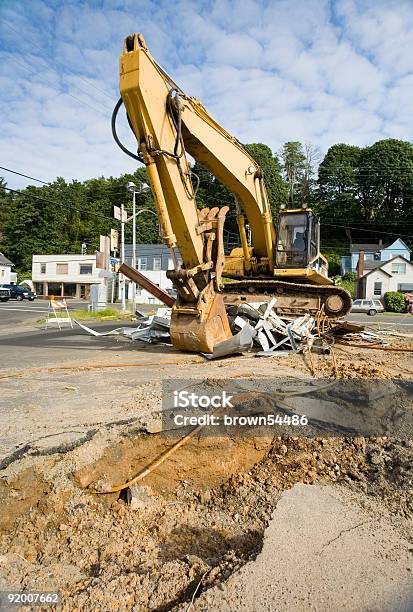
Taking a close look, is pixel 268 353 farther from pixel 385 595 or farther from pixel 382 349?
pixel 385 595

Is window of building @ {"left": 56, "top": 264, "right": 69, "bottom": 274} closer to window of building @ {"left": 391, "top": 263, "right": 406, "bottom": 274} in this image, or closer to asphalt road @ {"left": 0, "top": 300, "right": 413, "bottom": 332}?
asphalt road @ {"left": 0, "top": 300, "right": 413, "bottom": 332}

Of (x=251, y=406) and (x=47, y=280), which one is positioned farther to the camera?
(x=47, y=280)

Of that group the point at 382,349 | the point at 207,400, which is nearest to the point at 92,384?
the point at 207,400

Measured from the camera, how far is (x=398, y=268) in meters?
43.9

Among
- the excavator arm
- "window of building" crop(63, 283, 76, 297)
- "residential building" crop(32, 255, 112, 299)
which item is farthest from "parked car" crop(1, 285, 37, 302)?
the excavator arm

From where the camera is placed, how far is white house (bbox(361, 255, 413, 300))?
141 feet

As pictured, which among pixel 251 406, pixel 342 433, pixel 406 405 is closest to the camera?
pixel 342 433

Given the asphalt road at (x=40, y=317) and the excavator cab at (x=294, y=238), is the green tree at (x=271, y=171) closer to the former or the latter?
the asphalt road at (x=40, y=317)

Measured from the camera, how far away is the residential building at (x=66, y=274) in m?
49.9

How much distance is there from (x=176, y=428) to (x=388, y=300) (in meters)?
33.6

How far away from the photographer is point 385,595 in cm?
202

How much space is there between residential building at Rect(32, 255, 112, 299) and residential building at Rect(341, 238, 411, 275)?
1301 inches

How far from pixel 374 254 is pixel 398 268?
33.9 feet

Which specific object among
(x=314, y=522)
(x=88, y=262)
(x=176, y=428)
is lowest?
(x=314, y=522)
